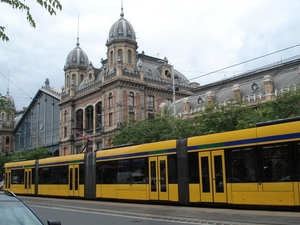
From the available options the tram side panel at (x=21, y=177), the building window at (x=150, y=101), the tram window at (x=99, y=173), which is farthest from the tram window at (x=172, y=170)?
the building window at (x=150, y=101)

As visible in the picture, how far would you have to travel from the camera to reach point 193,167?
17625mm

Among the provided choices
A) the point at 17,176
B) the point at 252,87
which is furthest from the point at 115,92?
the point at 17,176

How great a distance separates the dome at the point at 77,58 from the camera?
7344 cm

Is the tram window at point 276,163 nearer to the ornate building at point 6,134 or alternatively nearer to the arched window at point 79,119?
the arched window at point 79,119

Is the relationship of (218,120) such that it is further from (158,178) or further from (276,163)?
(276,163)

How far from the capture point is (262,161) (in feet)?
49.0

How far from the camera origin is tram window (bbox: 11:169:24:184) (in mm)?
33031

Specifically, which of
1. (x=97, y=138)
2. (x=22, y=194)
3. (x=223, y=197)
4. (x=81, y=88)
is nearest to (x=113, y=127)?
(x=97, y=138)

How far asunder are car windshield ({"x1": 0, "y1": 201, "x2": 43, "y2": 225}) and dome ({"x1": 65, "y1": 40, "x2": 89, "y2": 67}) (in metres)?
69.2

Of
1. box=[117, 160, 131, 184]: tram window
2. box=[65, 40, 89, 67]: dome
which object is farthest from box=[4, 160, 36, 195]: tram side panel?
box=[65, 40, 89, 67]: dome

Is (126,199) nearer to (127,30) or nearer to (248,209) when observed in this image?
(248,209)

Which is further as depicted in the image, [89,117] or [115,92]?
[89,117]

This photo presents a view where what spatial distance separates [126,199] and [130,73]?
38.6 metres

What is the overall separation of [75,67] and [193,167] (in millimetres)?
58565
